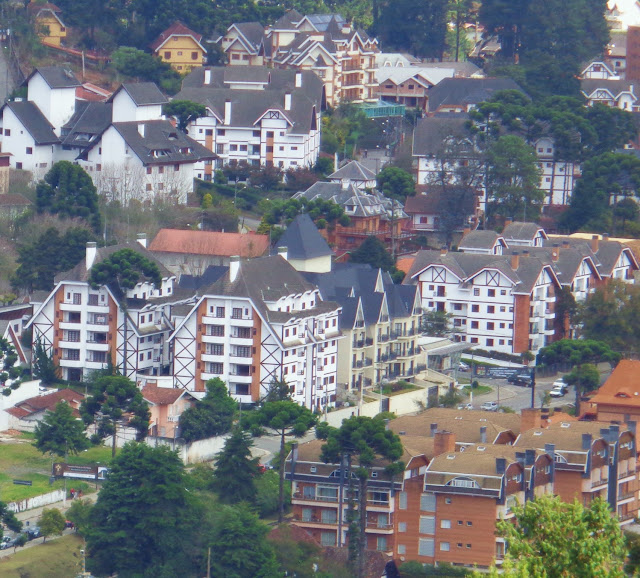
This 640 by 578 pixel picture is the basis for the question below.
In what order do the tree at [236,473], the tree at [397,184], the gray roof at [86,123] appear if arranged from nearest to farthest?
the tree at [236,473], the gray roof at [86,123], the tree at [397,184]

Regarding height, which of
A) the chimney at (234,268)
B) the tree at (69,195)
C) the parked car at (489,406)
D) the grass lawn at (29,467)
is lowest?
the grass lawn at (29,467)

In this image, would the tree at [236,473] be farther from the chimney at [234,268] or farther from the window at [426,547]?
the chimney at [234,268]

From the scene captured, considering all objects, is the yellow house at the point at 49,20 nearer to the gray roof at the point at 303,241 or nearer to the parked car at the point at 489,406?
the gray roof at the point at 303,241

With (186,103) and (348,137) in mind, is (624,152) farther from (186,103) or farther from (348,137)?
(186,103)

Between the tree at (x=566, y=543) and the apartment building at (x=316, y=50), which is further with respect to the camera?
the apartment building at (x=316, y=50)

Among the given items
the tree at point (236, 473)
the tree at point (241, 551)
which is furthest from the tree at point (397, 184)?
the tree at point (241, 551)

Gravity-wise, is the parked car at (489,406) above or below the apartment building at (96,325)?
below

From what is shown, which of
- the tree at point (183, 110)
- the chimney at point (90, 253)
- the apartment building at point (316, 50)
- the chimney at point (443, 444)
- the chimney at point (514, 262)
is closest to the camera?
the chimney at point (443, 444)
